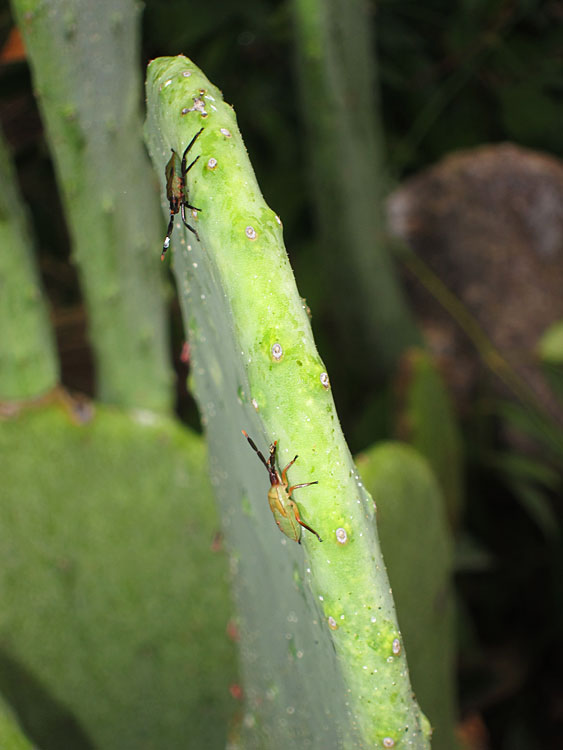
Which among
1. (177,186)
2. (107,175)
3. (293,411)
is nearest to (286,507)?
(293,411)

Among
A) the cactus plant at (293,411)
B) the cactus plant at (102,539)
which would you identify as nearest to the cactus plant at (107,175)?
the cactus plant at (102,539)

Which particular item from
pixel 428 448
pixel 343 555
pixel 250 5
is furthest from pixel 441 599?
pixel 250 5

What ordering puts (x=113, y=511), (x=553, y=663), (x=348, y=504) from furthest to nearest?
(x=553, y=663) < (x=113, y=511) < (x=348, y=504)

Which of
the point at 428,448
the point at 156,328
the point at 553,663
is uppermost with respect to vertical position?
the point at 156,328

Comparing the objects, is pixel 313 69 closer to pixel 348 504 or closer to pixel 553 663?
pixel 348 504

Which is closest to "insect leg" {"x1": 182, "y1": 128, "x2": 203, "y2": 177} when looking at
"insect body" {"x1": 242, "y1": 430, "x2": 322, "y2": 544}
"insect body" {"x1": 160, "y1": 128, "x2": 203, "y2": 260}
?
"insect body" {"x1": 160, "y1": 128, "x2": 203, "y2": 260}

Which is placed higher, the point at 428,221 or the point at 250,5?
the point at 250,5

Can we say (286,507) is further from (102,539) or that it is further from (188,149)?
(102,539)
